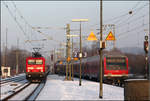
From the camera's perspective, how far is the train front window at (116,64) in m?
31.4

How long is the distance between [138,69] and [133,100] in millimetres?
29689

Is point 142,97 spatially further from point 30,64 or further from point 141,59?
point 141,59

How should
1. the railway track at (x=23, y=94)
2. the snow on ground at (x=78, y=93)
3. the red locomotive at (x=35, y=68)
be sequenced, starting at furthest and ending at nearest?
1. the red locomotive at (x=35, y=68)
2. the railway track at (x=23, y=94)
3. the snow on ground at (x=78, y=93)

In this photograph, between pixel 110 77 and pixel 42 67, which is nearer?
pixel 110 77

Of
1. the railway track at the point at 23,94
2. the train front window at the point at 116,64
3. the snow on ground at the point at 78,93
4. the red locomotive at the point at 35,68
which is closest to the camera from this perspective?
the snow on ground at the point at 78,93

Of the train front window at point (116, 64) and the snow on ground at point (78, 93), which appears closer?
the snow on ground at point (78, 93)

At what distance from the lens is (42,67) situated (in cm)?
3422

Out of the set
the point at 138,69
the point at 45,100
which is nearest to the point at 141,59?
the point at 138,69

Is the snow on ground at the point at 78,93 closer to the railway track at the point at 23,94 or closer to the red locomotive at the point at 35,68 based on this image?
the railway track at the point at 23,94

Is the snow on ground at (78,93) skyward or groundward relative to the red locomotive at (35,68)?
groundward

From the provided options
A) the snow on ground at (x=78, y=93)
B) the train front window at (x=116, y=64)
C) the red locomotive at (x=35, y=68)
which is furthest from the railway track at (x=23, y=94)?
the train front window at (x=116, y=64)

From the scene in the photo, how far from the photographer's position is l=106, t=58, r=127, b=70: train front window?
103 ft

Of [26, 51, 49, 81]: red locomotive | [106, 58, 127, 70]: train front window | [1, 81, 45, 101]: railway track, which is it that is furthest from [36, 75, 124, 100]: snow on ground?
[26, 51, 49, 81]: red locomotive

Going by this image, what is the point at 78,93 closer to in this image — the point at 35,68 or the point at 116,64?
the point at 116,64
